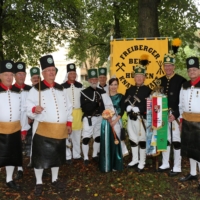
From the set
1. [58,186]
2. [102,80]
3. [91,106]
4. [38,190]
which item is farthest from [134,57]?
[38,190]

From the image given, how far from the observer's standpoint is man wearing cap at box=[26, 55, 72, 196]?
16.9 feet

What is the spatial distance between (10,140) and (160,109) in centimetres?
300

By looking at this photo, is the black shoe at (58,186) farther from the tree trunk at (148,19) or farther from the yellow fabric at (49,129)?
the tree trunk at (148,19)

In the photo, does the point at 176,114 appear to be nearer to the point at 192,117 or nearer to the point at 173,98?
the point at 173,98

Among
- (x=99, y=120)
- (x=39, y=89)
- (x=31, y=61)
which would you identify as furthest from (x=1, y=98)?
(x=31, y=61)

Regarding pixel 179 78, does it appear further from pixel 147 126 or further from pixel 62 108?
pixel 62 108

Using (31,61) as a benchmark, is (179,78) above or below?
below

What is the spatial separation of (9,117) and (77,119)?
2168mm

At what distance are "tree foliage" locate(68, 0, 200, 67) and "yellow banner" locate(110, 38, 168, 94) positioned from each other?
1.74ft

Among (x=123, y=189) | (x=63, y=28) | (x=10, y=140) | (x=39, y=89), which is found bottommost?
(x=123, y=189)

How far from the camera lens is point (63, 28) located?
14.5m

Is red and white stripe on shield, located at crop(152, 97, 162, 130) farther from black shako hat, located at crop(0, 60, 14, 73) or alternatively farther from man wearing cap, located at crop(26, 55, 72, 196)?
black shako hat, located at crop(0, 60, 14, 73)

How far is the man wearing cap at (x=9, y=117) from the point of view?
5.28 metres

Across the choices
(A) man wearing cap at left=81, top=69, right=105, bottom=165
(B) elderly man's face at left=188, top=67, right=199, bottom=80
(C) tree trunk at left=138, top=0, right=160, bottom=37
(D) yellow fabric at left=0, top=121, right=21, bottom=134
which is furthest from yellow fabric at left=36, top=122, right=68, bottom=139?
(C) tree trunk at left=138, top=0, right=160, bottom=37
